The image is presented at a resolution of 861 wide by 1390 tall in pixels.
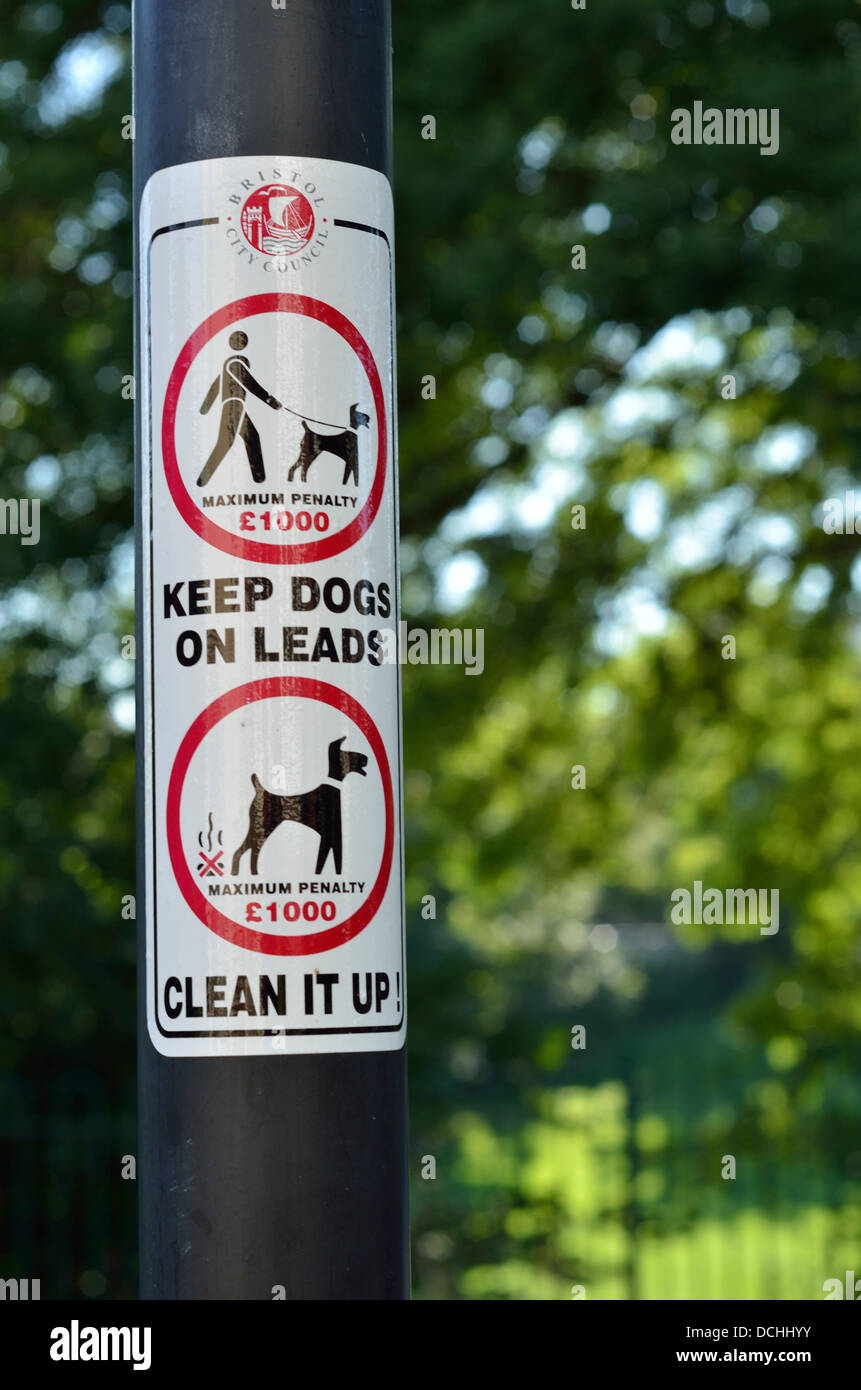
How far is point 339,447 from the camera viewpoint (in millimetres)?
2162

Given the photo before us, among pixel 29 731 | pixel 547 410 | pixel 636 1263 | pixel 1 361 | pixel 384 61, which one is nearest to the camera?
pixel 384 61

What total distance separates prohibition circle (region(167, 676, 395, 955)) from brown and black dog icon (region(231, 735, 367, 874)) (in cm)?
5

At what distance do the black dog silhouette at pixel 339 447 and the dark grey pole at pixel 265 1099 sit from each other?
23 cm

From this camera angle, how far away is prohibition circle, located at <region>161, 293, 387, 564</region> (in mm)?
2121

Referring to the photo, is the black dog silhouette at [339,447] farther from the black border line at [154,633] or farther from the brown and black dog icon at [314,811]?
the brown and black dog icon at [314,811]

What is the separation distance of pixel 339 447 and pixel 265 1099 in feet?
2.61

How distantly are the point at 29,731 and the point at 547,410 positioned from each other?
3455 millimetres

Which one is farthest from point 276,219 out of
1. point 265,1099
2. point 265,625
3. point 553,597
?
point 553,597

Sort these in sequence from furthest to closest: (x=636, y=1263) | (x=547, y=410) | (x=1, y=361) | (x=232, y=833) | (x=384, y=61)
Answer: (x=636, y=1263) → (x=547, y=410) → (x=1, y=361) → (x=384, y=61) → (x=232, y=833)

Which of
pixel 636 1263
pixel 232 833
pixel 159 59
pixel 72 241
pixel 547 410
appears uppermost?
pixel 72 241

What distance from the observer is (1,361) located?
857 cm

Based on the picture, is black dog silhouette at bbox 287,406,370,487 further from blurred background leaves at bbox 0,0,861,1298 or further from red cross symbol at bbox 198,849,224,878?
blurred background leaves at bbox 0,0,861,1298
